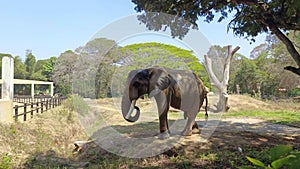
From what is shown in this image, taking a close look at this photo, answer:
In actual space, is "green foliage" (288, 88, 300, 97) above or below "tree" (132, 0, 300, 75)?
below

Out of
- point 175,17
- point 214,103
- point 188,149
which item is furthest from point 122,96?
point 214,103

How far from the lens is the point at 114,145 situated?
5.49 m

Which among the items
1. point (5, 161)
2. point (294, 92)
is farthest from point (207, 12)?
point (294, 92)

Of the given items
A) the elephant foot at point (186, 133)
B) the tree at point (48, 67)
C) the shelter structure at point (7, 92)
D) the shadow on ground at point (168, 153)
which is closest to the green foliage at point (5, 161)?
the shadow on ground at point (168, 153)

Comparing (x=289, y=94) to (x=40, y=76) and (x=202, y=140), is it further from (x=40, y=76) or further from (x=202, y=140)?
(x=40, y=76)

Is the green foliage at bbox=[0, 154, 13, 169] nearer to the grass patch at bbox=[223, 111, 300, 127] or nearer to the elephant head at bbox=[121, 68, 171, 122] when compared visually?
the elephant head at bbox=[121, 68, 171, 122]

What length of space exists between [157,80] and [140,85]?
369 millimetres

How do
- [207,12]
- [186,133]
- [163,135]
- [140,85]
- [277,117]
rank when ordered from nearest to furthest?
[140,85] < [163,135] < [186,133] < [207,12] < [277,117]

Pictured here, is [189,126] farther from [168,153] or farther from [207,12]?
[207,12]

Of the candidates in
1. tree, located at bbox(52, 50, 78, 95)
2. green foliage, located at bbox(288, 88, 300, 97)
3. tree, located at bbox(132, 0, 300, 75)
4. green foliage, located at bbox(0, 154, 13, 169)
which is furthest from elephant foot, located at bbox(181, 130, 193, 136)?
green foliage, located at bbox(288, 88, 300, 97)

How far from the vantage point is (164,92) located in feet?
16.5

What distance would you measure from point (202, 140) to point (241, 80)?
2154 cm

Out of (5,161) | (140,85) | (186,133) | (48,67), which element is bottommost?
(5,161)

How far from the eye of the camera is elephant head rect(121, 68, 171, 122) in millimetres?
4703
